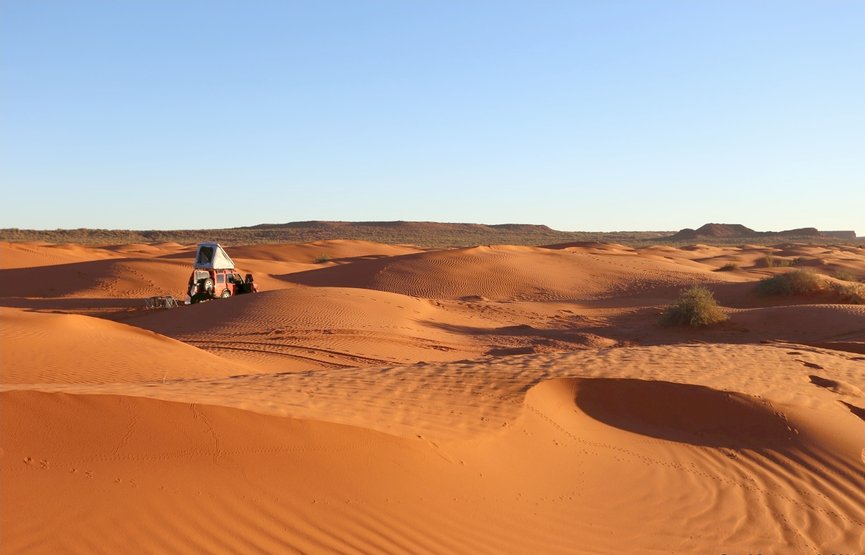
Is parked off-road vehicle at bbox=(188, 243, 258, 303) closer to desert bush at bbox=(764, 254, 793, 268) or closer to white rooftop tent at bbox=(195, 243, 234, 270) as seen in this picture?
white rooftop tent at bbox=(195, 243, 234, 270)

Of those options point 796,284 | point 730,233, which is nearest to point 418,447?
point 796,284

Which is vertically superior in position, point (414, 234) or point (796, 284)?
point (414, 234)

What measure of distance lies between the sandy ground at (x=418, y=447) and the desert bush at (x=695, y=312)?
5239 millimetres

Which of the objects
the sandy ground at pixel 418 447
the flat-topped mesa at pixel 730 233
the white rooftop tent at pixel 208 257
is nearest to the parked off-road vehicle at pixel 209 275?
the white rooftop tent at pixel 208 257

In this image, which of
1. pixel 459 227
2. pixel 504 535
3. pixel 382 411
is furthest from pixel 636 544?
pixel 459 227

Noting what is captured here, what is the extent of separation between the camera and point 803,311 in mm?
21484

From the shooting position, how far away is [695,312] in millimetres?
21578

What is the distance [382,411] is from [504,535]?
8.82 ft

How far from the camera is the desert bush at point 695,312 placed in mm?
21422

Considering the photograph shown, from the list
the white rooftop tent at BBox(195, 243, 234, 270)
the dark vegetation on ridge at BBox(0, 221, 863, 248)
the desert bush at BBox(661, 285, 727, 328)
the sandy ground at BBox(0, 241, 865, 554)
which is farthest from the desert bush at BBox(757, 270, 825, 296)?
the dark vegetation on ridge at BBox(0, 221, 863, 248)

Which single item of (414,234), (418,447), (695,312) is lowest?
(695,312)

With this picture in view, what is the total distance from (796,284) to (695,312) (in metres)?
7.89

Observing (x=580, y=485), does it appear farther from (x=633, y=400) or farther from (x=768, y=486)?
(x=633, y=400)

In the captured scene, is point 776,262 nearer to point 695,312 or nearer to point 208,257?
point 695,312
